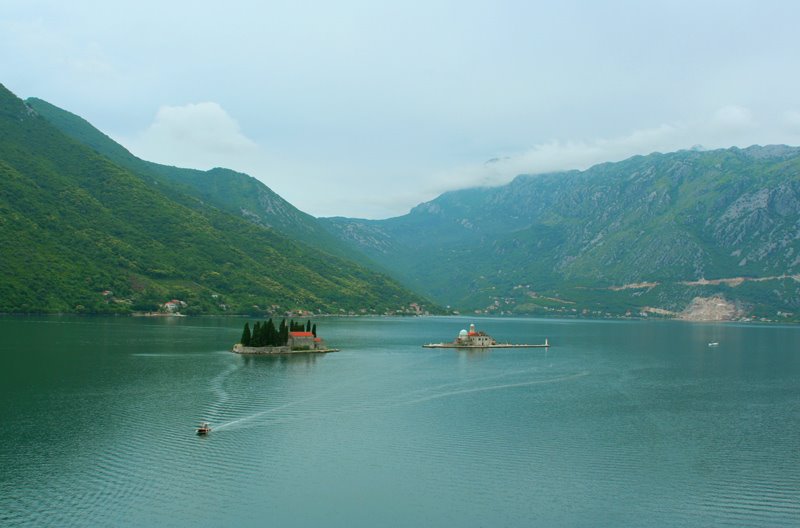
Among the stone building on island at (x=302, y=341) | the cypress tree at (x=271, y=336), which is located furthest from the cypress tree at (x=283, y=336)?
the cypress tree at (x=271, y=336)

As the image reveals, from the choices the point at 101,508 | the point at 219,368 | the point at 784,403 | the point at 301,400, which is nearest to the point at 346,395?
the point at 301,400

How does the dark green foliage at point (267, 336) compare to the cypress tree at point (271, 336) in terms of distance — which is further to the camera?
Answer: the cypress tree at point (271, 336)

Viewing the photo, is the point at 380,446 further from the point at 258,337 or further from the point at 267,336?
the point at 267,336

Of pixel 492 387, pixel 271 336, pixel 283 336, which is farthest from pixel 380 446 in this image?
pixel 283 336

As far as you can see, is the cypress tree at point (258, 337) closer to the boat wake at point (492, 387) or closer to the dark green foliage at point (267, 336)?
the dark green foliage at point (267, 336)

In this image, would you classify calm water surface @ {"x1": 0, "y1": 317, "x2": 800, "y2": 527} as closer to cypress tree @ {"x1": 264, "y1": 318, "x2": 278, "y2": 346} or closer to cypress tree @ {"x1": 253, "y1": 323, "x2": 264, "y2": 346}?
cypress tree @ {"x1": 253, "y1": 323, "x2": 264, "y2": 346}

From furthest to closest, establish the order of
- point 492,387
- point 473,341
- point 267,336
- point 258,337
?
1. point 473,341
2. point 267,336
3. point 258,337
4. point 492,387
